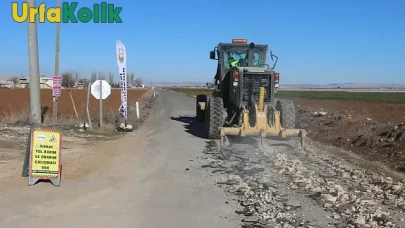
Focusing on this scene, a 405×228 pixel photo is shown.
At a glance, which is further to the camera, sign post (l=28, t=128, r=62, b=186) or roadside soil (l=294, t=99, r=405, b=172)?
roadside soil (l=294, t=99, r=405, b=172)

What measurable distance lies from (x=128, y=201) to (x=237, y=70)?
321 inches

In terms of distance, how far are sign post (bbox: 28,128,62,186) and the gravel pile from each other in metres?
2.98

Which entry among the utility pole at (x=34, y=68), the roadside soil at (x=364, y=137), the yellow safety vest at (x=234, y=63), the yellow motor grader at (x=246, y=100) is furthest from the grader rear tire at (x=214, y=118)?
the utility pole at (x=34, y=68)

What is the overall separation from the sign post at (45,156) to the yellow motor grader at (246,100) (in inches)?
219

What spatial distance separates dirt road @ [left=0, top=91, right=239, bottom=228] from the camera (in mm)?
6062

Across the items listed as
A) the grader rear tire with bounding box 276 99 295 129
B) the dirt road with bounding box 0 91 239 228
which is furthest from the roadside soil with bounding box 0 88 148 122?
the grader rear tire with bounding box 276 99 295 129

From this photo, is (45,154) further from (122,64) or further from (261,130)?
(122,64)

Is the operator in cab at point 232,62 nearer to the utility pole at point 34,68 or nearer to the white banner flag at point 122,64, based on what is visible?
the white banner flag at point 122,64

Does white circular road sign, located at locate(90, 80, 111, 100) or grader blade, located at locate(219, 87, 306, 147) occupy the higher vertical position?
white circular road sign, located at locate(90, 80, 111, 100)

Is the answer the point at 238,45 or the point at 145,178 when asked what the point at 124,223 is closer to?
the point at 145,178

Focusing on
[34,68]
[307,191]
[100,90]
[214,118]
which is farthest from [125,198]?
[34,68]

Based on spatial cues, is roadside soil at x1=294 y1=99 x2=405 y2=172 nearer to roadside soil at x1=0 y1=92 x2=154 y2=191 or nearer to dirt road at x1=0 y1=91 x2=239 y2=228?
dirt road at x1=0 y1=91 x2=239 y2=228

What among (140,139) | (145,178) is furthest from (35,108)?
(145,178)

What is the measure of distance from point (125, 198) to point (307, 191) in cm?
305
